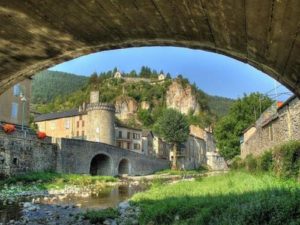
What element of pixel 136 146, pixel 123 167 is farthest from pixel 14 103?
pixel 136 146

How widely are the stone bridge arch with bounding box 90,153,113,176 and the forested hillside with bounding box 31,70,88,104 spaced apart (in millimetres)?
81713

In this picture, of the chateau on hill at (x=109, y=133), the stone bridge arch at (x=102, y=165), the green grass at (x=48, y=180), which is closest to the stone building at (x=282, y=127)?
the green grass at (x=48, y=180)

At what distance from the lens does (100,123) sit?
56.3 m

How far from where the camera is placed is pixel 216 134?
162ft

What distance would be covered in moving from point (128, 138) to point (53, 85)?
79.5m

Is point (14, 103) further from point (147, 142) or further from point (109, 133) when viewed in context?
point (147, 142)

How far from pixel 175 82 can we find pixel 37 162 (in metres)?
94.0

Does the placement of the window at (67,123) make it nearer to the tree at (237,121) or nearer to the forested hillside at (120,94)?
the tree at (237,121)

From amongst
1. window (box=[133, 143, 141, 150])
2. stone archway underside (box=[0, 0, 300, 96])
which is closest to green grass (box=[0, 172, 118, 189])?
stone archway underside (box=[0, 0, 300, 96])

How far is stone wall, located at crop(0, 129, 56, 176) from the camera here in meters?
27.2

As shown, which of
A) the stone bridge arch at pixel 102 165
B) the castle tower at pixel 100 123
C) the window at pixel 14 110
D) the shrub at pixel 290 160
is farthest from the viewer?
the castle tower at pixel 100 123

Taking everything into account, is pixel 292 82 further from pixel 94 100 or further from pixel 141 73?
pixel 141 73

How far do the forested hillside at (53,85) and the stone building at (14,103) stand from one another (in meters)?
90.9

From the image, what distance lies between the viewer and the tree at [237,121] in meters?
47.4
